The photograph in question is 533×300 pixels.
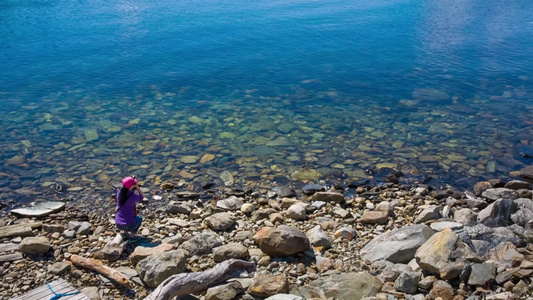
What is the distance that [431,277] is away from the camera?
7293mm

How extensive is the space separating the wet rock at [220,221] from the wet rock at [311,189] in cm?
281

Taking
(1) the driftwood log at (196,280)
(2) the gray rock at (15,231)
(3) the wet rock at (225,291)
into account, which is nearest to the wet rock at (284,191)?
(1) the driftwood log at (196,280)

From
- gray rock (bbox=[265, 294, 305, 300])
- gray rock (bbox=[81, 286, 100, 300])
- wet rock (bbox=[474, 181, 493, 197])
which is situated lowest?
wet rock (bbox=[474, 181, 493, 197])

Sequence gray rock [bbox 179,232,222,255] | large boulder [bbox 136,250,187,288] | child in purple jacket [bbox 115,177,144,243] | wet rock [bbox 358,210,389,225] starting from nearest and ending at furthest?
large boulder [bbox 136,250,187,288] → gray rock [bbox 179,232,222,255] → child in purple jacket [bbox 115,177,144,243] → wet rock [bbox 358,210,389,225]

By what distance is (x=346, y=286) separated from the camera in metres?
7.41

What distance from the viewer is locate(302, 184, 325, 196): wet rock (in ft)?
40.3

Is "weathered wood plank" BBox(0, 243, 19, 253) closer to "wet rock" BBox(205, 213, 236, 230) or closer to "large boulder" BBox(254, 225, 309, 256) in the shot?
"wet rock" BBox(205, 213, 236, 230)

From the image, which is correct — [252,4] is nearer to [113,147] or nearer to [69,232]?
[113,147]

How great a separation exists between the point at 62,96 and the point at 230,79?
25.7 ft

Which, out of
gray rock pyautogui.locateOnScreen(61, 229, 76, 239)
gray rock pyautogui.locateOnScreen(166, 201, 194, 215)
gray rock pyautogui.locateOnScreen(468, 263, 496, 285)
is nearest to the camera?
gray rock pyautogui.locateOnScreen(468, 263, 496, 285)

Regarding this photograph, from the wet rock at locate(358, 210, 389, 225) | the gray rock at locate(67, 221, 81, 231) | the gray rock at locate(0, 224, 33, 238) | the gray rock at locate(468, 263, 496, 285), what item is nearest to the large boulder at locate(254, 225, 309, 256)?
the wet rock at locate(358, 210, 389, 225)

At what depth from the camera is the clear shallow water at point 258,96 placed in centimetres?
1430

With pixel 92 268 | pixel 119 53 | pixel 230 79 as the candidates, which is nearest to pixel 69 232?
pixel 92 268

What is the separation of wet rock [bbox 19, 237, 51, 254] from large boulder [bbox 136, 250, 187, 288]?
6.44 feet
